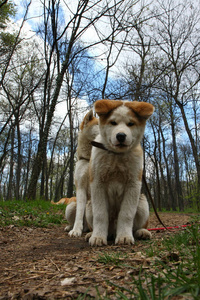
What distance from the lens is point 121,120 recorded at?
3289 mm

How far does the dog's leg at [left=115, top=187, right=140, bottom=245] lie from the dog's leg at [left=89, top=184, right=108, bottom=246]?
→ 19 centimetres

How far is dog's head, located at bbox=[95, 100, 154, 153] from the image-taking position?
323 centimetres

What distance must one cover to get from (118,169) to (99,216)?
697 mm

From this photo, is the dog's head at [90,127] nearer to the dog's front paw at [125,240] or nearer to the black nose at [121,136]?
the black nose at [121,136]

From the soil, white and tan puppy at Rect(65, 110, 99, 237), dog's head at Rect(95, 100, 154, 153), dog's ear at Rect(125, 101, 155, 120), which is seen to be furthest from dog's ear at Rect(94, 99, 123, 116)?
white and tan puppy at Rect(65, 110, 99, 237)

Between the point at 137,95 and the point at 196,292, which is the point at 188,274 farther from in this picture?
the point at 137,95

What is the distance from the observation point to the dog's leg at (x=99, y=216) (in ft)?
10.8

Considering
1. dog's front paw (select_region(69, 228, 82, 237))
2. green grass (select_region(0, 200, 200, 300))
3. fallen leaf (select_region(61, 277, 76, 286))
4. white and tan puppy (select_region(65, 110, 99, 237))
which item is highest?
white and tan puppy (select_region(65, 110, 99, 237))

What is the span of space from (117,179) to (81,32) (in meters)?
10.1

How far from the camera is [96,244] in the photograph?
3.23 m

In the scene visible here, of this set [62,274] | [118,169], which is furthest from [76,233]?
[62,274]

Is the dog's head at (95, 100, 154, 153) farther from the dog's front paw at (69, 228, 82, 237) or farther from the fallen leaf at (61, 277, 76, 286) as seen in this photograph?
the dog's front paw at (69, 228, 82, 237)

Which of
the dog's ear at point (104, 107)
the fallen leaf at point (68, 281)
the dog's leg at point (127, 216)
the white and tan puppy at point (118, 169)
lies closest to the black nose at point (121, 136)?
the white and tan puppy at point (118, 169)

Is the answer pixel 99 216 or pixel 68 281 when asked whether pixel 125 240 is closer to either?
pixel 99 216
